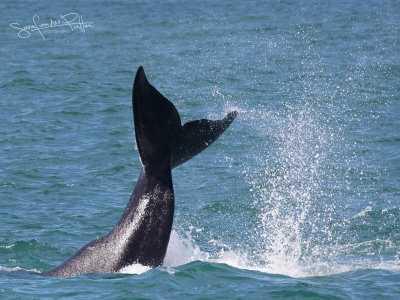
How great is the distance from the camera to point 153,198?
1090cm

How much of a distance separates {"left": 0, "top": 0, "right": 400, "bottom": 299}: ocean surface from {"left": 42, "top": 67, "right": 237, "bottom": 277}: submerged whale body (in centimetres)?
25

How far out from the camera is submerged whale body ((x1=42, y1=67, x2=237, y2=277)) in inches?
423

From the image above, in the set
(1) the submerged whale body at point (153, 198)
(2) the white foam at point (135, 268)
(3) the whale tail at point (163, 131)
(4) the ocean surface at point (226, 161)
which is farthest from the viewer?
(4) the ocean surface at point (226, 161)

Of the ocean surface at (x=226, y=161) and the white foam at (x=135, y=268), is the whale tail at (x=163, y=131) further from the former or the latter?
the ocean surface at (x=226, y=161)

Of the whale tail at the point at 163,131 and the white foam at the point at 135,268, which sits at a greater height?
the whale tail at the point at 163,131

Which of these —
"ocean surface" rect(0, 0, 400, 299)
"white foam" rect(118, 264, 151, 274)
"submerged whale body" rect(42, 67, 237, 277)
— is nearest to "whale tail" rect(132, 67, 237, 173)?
"submerged whale body" rect(42, 67, 237, 277)

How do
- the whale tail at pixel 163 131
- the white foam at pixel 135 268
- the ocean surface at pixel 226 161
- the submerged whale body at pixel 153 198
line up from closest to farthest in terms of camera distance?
1. the whale tail at pixel 163 131
2. the submerged whale body at pixel 153 198
3. the white foam at pixel 135 268
4. the ocean surface at pixel 226 161

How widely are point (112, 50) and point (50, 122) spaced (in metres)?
12.9

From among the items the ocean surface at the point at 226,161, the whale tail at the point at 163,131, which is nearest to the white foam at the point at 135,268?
the ocean surface at the point at 226,161

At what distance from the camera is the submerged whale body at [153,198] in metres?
10.7

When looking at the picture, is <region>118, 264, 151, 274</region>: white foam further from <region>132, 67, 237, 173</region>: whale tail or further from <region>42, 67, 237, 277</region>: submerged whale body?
<region>132, 67, 237, 173</region>: whale tail

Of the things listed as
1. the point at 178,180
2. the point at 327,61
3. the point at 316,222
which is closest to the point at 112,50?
the point at 327,61

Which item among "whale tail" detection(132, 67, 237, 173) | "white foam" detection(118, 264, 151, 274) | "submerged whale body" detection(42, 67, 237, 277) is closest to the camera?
"whale tail" detection(132, 67, 237, 173)

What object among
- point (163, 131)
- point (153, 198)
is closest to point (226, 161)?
point (153, 198)
